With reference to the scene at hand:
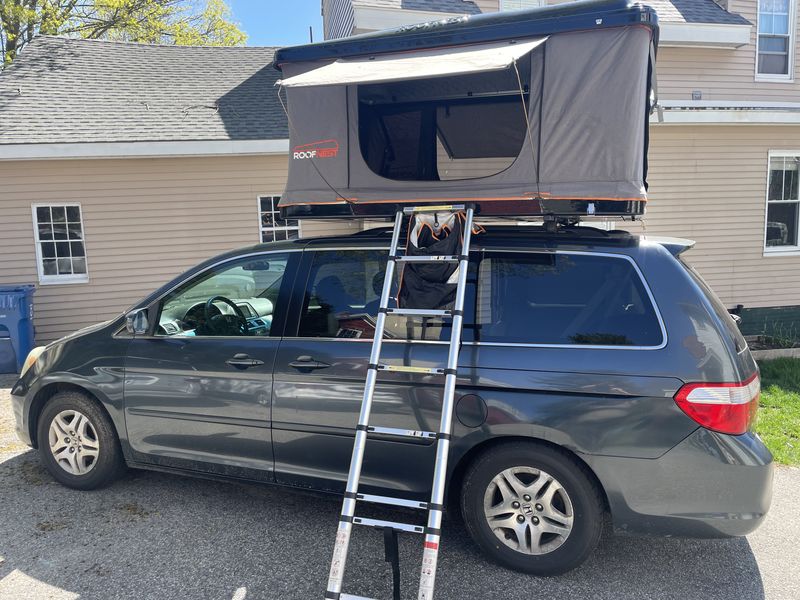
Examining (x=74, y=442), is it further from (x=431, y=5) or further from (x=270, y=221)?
(x=431, y=5)

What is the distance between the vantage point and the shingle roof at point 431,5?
925 centimetres

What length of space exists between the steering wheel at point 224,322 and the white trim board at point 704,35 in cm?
893

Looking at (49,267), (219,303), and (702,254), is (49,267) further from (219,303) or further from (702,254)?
(702,254)

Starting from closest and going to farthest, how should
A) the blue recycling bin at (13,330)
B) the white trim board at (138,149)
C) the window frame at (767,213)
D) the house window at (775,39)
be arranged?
the blue recycling bin at (13,330)
the white trim board at (138,149)
the window frame at (767,213)
the house window at (775,39)

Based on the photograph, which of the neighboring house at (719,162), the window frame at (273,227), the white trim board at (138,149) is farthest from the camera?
the window frame at (273,227)

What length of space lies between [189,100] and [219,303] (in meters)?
7.37

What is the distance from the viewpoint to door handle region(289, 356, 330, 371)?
347 cm

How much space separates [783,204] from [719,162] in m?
1.44

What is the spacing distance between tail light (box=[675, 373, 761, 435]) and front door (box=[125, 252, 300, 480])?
2.19 meters

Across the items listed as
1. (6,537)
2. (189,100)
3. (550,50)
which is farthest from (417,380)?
(189,100)

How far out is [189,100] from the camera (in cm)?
1034

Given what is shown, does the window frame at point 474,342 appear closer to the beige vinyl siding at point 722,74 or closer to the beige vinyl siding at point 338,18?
the beige vinyl siding at point 338,18

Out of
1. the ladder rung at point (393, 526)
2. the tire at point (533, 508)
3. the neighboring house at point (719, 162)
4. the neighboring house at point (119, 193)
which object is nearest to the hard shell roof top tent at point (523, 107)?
the tire at point (533, 508)

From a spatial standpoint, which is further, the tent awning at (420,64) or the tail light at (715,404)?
the tent awning at (420,64)
